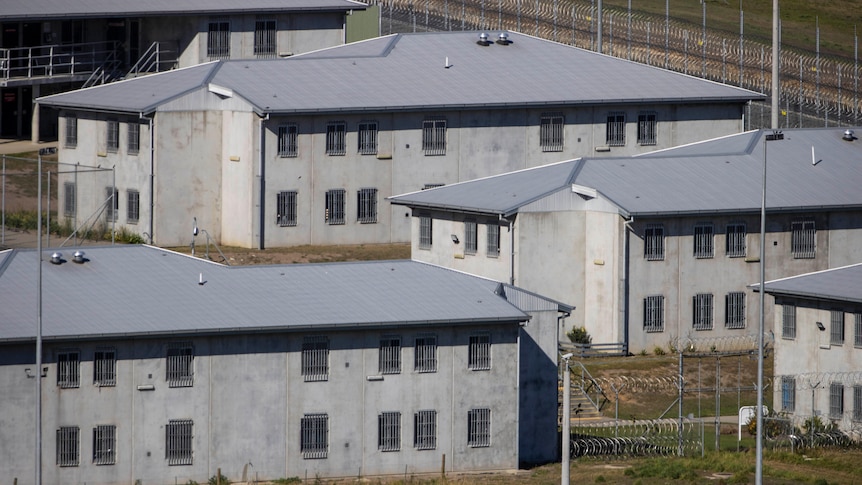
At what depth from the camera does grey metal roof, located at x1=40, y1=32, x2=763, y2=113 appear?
92.3 metres

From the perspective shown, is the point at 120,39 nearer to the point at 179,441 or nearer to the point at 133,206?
the point at 133,206

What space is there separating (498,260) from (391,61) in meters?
17.8

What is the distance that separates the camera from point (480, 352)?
69.1 metres

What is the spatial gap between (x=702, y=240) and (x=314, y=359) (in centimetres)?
2236

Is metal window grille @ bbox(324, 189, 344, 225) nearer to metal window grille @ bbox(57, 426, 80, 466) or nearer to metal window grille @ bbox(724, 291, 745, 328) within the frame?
metal window grille @ bbox(724, 291, 745, 328)

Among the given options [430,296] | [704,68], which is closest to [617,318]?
[430,296]

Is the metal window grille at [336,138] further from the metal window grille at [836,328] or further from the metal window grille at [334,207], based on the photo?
the metal window grille at [836,328]

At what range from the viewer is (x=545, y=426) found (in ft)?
233

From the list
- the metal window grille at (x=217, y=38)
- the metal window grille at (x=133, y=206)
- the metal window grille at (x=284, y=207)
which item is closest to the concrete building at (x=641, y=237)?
the metal window grille at (x=284, y=207)

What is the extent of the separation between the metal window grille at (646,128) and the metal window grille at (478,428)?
102 feet

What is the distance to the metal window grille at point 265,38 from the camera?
4161 inches

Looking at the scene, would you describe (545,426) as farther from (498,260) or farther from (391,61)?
(391,61)

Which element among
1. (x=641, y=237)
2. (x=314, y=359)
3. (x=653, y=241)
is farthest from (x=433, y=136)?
(x=314, y=359)

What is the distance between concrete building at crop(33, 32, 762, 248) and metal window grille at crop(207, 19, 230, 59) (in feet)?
27.2
